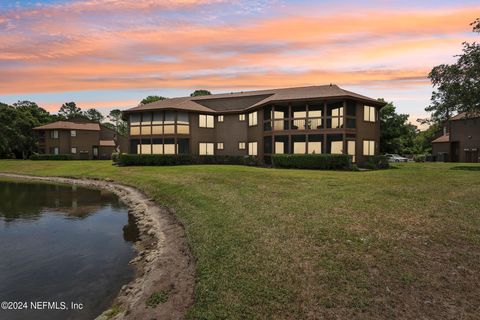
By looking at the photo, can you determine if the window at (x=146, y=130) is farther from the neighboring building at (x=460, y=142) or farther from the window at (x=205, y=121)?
the neighboring building at (x=460, y=142)

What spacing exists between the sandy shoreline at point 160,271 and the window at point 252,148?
73.4 ft

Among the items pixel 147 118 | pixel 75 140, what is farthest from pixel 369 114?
pixel 75 140

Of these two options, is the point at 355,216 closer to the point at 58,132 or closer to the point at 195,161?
the point at 195,161

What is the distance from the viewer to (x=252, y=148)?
39.2 m

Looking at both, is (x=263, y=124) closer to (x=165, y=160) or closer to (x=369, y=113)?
(x=369, y=113)

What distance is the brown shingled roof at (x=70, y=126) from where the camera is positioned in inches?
2387

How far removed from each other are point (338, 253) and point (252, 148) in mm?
31098

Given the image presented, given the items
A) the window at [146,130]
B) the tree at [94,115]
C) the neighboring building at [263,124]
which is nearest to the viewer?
the neighboring building at [263,124]

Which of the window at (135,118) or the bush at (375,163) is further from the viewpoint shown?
the window at (135,118)

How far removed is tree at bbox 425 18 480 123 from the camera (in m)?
26.8

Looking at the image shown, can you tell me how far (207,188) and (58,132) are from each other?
178 ft

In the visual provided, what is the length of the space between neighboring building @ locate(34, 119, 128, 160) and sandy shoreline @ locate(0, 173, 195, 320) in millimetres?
49739

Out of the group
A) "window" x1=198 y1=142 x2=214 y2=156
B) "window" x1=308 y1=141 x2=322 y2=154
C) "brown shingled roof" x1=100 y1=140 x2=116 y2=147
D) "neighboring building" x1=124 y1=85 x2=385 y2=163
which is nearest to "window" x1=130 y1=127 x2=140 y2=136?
"neighboring building" x1=124 y1=85 x2=385 y2=163

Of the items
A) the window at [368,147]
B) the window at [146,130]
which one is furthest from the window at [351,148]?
the window at [146,130]
